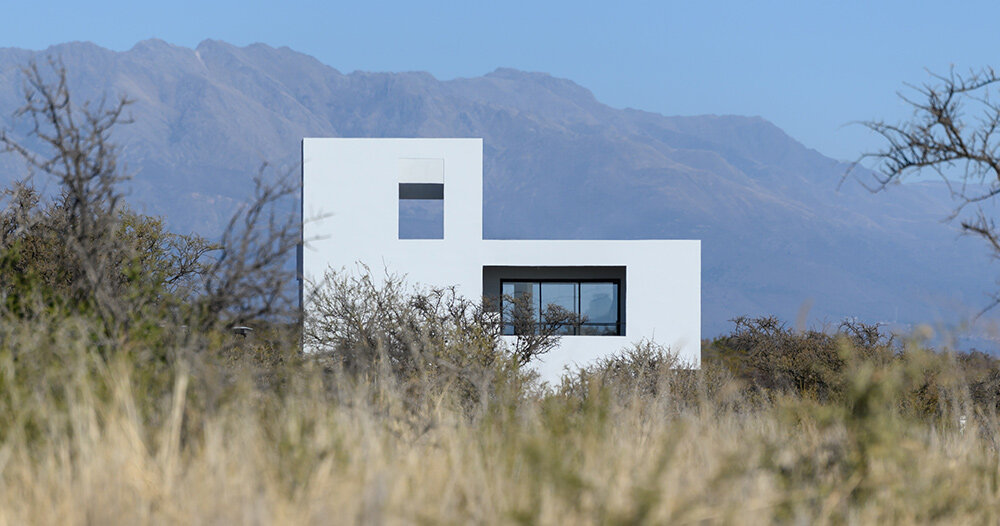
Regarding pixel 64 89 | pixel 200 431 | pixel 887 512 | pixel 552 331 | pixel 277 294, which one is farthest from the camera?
pixel 552 331

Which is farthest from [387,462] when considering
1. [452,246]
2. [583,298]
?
[583,298]

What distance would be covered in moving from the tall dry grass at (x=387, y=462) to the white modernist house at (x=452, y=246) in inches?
784

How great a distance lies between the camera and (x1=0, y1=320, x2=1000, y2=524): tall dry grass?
3.30 metres

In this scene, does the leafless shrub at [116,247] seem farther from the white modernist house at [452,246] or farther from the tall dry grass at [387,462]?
the white modernist house at [452,246]

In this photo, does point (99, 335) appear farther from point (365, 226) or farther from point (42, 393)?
point (365, 226)

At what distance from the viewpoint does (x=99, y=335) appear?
17.9 ft

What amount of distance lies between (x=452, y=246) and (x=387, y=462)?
858 inches

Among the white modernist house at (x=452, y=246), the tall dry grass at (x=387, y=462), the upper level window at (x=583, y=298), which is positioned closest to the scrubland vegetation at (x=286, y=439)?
the tall dry grass at (x=387, y=462)

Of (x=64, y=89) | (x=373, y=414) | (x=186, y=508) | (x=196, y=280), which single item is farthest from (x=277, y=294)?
(x=186, y=508)

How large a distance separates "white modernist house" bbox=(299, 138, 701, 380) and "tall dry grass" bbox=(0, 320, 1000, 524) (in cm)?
1991

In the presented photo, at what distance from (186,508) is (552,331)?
70.0 ft

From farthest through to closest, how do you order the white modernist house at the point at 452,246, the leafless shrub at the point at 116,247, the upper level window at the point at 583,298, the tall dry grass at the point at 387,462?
the upper level window at the point at 583,298
the white modernist house at the point at 452,246
the leafless shrub at the point at 116,247
the tall dry grass at the point at 387,462

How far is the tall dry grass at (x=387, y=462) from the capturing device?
330 centimetres

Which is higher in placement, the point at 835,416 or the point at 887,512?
the point at 835,416
